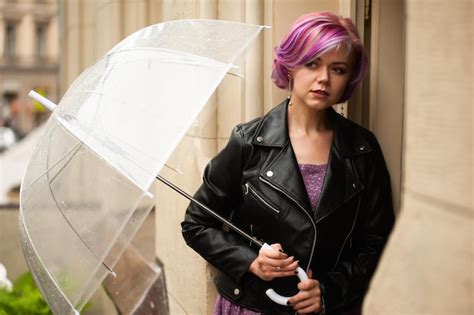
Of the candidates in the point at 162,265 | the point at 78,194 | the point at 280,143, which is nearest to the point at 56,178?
the point at 78,194

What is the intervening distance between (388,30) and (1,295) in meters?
2.95

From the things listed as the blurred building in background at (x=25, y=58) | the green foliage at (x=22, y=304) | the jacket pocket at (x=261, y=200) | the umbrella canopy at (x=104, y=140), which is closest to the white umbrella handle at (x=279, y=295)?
the jacket pocket at (x=261, y=200)

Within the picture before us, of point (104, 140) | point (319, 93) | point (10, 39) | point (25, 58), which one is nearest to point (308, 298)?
point (319, 93)

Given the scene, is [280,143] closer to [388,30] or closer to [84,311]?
[388,30]

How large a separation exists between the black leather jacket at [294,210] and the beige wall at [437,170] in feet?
2.00

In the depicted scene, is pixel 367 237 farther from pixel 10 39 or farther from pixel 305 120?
pixel 10 39

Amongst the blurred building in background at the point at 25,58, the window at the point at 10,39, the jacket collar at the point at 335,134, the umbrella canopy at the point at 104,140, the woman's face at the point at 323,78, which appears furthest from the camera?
the window at the point at 10,39

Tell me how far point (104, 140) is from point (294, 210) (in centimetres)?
69

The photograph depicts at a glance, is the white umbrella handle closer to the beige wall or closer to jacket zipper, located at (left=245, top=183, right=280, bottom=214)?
jacket zipper, located at (left=245, top=183, right=280, bottom=214)

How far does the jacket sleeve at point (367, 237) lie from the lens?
2977 mm

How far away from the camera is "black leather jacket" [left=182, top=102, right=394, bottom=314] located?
9.65ft

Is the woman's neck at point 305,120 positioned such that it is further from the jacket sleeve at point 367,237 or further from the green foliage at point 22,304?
the green foliage at point 22,304

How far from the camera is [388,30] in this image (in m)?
3.58

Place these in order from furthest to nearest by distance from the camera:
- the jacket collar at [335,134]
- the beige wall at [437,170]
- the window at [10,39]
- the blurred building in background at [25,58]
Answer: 1. the window at [10,39]
2. the blurred building in background at [25,58]
3. the jacket collar at [335,134]
4. the beige wall at [437,170]
